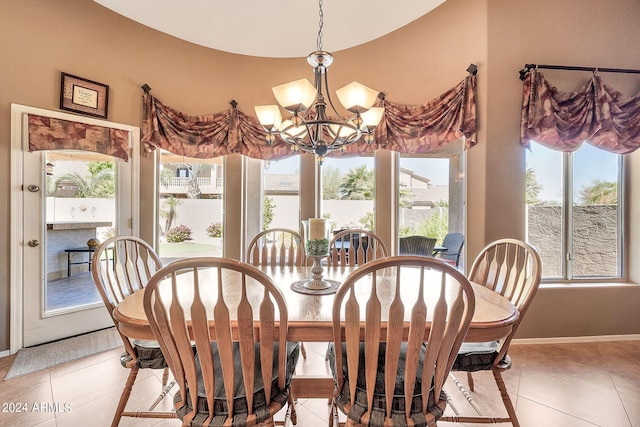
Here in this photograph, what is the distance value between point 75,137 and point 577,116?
429 cm

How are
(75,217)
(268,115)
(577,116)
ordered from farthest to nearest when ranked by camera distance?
(75,217) → (577,116) → (268,115)

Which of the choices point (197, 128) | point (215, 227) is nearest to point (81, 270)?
point (215, 227)

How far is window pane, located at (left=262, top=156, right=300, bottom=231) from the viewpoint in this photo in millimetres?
3193

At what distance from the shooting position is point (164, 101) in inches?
118

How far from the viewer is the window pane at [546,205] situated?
2670 mm

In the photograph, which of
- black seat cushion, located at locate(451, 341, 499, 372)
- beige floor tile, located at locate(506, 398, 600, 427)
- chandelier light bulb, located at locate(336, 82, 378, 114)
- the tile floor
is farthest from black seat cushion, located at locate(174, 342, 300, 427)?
beige floor tile, located at locate(506, 398, 600, 427)

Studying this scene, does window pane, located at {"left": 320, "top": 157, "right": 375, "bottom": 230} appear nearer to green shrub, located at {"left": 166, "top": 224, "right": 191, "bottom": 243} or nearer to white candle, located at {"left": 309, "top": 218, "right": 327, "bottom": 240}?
green shrub, located at {"left": 166, "top": 224, "right": 191, "bottom": 243}

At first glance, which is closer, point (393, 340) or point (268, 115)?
point (393, 340)

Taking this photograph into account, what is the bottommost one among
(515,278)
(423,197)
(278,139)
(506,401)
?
(506,401)

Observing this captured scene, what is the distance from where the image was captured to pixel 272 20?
2.78 meters

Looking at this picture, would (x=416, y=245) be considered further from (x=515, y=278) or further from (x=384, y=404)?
(x=384, y=404)

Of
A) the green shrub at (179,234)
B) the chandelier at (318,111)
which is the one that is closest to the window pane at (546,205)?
the chandelier at (318,111)

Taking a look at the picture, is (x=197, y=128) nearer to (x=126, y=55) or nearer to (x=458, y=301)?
(x=126, y=55)

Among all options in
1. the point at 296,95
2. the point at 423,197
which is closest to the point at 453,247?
the point at 423,197
